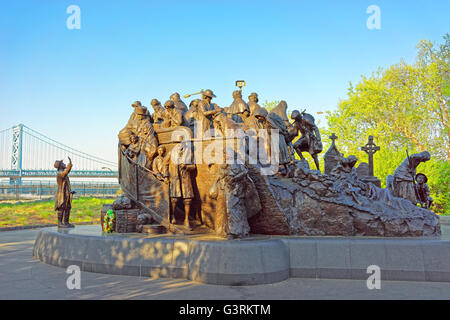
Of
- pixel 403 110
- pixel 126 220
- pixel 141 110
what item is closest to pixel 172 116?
pixel 141 110

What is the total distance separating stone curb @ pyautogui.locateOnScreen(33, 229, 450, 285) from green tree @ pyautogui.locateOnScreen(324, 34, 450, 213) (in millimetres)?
19857

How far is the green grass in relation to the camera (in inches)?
767

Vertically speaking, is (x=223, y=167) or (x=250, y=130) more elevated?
(x=250, y=130)

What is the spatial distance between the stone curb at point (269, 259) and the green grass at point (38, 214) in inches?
522

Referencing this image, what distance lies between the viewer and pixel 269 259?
6.08m

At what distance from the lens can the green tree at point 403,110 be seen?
26.9 meters

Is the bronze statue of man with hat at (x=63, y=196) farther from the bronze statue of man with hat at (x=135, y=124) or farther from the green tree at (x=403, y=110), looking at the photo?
the green tree at (x=403, y=110)

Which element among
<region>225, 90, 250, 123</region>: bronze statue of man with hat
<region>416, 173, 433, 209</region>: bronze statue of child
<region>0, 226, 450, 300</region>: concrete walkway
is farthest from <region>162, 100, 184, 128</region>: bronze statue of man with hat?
<region>416, 173, 433, 209</region>: bronze statue of child

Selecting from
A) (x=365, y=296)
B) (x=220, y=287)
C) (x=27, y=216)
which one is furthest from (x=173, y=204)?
(x=27, y=216)

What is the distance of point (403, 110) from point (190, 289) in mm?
27944

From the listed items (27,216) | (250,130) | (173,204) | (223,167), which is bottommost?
(27,216)

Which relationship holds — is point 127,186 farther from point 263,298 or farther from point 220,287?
point 263,298

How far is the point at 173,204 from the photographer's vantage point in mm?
8500

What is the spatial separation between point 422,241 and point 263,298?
10.3ft
